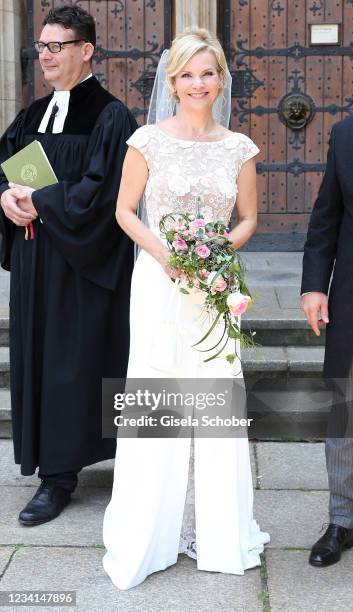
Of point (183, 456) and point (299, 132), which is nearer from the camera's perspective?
point (183, 456)

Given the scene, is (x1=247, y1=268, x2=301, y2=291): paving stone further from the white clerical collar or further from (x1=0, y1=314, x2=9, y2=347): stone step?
the white clerical collar

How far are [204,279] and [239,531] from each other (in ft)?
3.02

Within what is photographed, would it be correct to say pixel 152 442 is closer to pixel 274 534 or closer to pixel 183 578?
pixel 183 578

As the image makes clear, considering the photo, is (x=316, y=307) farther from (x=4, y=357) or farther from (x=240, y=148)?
Result: (x=4, y=357)

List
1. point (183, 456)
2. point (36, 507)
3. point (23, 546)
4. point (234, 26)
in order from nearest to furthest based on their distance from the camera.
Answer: point (183, 456) → point (23, 546) → point (36, 507) → point (234, 26)

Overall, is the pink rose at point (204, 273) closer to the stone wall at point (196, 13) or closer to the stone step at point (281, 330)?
the stone step at point (281, 330)

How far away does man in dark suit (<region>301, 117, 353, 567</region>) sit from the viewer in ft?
11.1

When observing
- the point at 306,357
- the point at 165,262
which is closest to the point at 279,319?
the point at 306,357

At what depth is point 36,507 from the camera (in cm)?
389

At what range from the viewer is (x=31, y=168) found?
3914mm

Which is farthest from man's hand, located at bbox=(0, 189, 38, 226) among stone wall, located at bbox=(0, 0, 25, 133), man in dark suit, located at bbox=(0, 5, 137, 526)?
stone wall, located at bbox=(0, 0, 25, 133)

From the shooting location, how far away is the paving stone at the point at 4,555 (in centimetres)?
346

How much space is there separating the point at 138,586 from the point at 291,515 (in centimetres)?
87

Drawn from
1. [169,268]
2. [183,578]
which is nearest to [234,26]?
[169,268]
